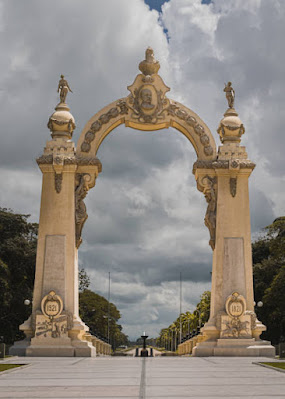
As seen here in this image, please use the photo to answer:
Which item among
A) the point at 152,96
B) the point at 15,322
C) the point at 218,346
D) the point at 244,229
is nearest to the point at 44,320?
the point at 218,346

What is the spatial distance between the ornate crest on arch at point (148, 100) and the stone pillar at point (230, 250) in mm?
2946

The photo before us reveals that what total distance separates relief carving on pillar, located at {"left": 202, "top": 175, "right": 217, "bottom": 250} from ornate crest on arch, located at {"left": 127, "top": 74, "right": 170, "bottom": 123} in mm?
3721

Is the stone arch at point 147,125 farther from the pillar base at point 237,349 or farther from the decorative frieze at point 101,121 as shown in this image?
the pillar base at point 237,349

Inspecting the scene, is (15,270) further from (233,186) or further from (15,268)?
(233,186)

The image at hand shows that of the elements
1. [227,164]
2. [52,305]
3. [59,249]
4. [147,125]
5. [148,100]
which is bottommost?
[52,305]

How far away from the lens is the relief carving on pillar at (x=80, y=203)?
27.3m

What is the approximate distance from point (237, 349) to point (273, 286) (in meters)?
14.7

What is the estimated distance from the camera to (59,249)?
26.4 meters

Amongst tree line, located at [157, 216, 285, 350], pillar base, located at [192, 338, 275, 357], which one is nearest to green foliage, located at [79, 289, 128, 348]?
tree line, located at [157, 216, 285, 350]

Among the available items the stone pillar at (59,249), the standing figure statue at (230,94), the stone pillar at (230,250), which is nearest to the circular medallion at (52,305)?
the stone pillar at (59,249)

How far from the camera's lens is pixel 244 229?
88.6 feet

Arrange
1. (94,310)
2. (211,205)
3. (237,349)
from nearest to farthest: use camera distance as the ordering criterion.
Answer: (237,349) < (211,205) < (94,310)

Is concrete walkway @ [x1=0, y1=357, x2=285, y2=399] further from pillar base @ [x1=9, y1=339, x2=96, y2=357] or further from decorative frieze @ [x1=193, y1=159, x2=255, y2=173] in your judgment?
decorative frieze @ [x1=193, y1=159, x2=255, y2=173]

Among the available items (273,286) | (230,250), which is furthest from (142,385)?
(273,286)
